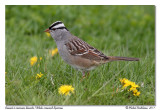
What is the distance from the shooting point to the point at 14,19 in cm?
771

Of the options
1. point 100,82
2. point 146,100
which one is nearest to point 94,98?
point 100,82

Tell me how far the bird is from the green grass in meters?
0.16

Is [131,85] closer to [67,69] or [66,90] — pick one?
[66,90]

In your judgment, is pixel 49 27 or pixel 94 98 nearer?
pixel 94 98

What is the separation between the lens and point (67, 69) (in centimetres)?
487

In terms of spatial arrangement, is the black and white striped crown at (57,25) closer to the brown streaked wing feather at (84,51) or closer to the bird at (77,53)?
the bird at (77,53)

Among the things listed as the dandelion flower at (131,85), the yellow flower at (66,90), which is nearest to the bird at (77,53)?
the dandelion flower at (131,85)

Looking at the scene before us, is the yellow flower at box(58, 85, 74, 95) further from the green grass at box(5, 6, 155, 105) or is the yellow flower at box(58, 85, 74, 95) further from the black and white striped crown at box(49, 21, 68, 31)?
the black and white striped crown at box(49, 21, 68, 31)

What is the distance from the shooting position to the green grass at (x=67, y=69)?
156 inches

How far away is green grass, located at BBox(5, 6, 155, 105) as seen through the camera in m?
3.95

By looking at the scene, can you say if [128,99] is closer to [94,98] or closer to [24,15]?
[94,98]

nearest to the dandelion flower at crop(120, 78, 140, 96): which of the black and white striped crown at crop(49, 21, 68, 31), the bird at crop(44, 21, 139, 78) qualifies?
the bird at crop(44, 21, 139, 78)

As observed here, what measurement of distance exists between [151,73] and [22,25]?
168 inches

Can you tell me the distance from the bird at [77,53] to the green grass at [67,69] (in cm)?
16
